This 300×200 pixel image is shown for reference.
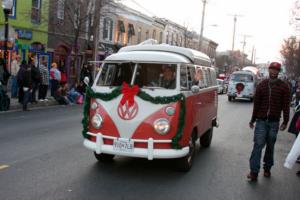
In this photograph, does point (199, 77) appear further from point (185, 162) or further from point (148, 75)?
point (185, 162)

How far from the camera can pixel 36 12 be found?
2655 cm

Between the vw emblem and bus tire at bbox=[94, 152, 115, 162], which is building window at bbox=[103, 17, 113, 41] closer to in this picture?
bus tire at bbox=[94, 152, 115, 162]

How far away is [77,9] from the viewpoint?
25219 mm

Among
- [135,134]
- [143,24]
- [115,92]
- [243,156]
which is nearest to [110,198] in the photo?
[135,134]

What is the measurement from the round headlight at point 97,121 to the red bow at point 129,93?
0.45 meters

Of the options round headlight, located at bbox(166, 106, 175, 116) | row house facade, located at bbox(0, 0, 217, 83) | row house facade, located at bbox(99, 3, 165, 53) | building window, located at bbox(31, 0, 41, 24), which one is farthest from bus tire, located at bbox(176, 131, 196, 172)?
row house facade, located at bbox(99, 3, 165, 53)

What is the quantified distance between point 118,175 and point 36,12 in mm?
21450

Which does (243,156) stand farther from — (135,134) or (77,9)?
(77,9)

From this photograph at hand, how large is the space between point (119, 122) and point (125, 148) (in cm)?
43

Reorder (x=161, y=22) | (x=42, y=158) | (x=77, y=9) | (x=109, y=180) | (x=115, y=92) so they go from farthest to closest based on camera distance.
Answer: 1. (x=161, y=22)
2. (x=77, y=9)
3. (x=42, y=158)
4. (x=115, y=92)
5. (x=109, y=180)

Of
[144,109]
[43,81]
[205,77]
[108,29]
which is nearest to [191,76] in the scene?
[144,109]

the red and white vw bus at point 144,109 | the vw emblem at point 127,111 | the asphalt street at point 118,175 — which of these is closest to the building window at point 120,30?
the asphalt street at point 118,175

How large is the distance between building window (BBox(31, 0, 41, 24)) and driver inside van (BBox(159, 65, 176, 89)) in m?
20.3

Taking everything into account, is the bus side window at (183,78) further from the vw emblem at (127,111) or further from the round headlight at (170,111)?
the vw emblem at (127,111)
